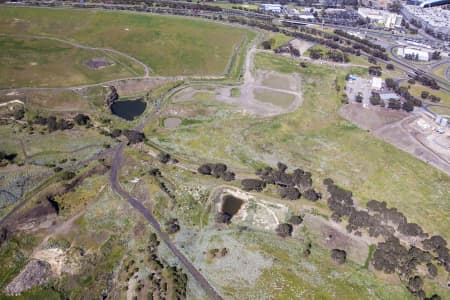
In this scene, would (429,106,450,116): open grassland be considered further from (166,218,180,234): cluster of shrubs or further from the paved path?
the paved path

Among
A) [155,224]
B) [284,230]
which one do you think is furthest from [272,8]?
[155,224]

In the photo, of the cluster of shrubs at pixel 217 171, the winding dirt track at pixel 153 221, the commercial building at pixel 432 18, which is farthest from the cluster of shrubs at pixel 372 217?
the commercial building at pixel 432 18

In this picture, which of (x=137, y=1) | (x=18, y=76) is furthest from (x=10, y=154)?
(x=137, y=1)

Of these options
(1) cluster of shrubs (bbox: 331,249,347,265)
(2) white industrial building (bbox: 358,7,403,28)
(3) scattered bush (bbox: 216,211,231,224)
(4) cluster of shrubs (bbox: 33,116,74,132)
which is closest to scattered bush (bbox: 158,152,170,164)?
(3) scattered bush (bbox: 216,211,231,224)

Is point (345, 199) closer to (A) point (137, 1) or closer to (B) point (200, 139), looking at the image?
(B) point (200, 139)

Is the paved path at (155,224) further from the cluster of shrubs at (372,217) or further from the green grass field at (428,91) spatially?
the green grass field at (428,91)

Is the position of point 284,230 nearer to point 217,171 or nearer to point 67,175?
point 217,171
